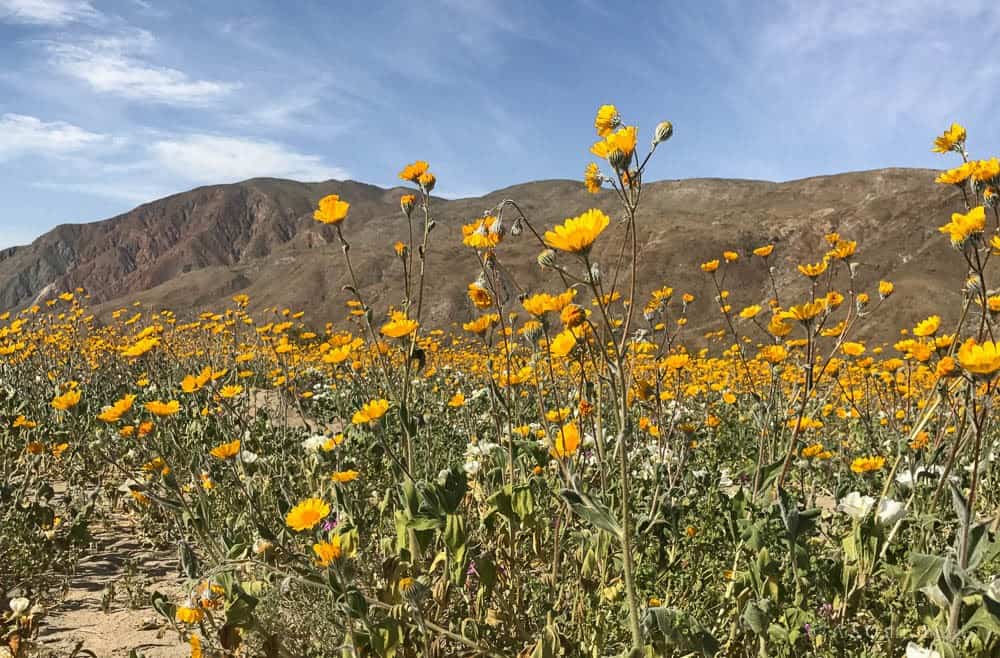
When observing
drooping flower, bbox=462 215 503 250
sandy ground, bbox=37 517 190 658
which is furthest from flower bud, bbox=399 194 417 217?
sandy ground, bbox=37 517 190 658

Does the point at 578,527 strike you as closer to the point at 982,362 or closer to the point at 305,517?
the point at 305,517

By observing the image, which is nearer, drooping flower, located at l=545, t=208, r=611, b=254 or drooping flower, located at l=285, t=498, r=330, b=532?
drooping flower, located at l=545, t=208, r=611, b=254

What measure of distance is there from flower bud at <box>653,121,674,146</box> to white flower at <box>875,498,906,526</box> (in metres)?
1.40

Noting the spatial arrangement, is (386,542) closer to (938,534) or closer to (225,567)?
(225,567)

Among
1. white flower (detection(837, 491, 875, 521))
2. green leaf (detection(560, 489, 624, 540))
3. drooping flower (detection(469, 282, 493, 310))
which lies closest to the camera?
green leaf (detection(560, 489, 624, 540))

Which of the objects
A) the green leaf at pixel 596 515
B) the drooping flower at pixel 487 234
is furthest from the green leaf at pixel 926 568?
the drooping flower at pixel 487 234

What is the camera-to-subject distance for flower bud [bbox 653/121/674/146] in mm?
1939

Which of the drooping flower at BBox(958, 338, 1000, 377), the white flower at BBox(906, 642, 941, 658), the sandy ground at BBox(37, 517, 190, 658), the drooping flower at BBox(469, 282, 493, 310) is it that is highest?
the drooping flower at BBox(469, 282, 493, 310)

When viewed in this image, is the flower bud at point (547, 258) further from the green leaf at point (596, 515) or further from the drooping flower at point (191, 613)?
the drooping flower at point (191, 613)

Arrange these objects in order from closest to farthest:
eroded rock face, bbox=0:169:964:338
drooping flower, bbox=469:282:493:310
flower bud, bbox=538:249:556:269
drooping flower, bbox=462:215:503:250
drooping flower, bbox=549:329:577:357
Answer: flower bud, bbox=538:249:556:269
drooping flower, bbox=462:215:503:250
drooping flower, bbox=549:329:577:357
drooping flower, bbox=469:282:493:310
eroded rock face, bbox=0:169:964:338

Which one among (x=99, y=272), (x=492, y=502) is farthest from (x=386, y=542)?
(x=99, y=272)

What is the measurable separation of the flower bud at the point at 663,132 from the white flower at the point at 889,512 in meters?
1.40

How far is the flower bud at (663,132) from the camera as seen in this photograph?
194 cm

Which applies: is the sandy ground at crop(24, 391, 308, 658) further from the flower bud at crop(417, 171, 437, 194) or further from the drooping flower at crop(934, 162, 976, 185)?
the drooping flower at crop(934, 162, 976, 185)
